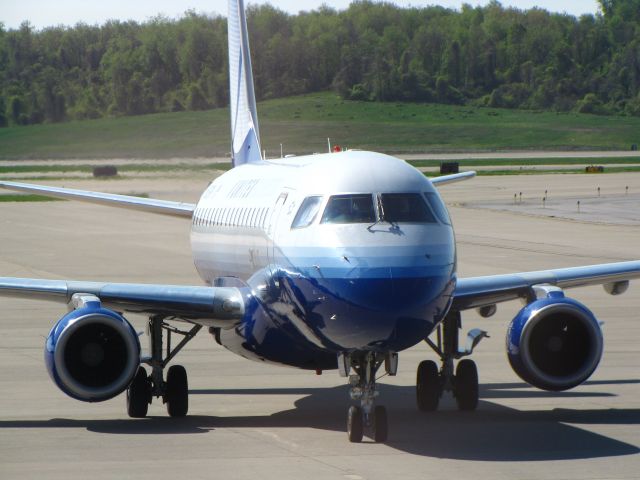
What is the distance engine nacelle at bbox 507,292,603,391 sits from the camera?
54.2ft

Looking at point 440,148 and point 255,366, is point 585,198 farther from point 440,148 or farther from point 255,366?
point 440,148

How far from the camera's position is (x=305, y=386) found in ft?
68.7

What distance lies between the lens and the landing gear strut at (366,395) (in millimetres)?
15289

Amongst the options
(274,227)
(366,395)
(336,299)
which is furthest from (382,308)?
(274,227)

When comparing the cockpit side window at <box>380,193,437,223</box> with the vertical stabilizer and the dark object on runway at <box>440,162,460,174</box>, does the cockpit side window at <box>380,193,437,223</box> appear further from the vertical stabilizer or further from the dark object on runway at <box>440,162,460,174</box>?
the dark object on runway at <box>440,162,460,174</box>

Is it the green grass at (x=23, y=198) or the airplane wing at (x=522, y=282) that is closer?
the airplane wing at (x=522, y=282)

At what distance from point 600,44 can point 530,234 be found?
475ft

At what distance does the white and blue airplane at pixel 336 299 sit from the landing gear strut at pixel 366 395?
0.7 inches

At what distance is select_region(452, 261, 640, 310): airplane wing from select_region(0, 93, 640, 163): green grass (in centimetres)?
5927

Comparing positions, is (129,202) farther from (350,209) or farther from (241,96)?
(350,209)

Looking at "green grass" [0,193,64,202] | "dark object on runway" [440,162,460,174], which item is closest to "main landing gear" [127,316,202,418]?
"green grass" [0,193,64,202]

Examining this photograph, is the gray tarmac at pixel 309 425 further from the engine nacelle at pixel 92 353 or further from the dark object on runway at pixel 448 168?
the dark object on runway at pixel 448 168

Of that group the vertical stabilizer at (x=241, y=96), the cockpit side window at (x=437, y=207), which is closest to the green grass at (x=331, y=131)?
the vertical stabilizer at (x=241, y=96)

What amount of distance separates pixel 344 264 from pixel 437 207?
5.65 feet
